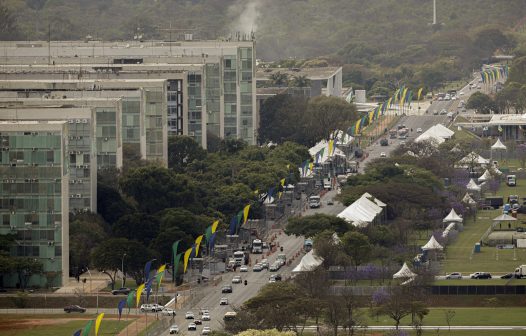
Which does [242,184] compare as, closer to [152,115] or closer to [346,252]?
[152,115]

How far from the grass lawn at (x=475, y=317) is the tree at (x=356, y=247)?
12.7 m

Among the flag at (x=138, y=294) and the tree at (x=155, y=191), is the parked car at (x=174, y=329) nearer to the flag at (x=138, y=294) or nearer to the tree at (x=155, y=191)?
the flag at (x=138, y=294)

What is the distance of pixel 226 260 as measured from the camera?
15762 cm

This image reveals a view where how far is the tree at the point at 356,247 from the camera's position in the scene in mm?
152125

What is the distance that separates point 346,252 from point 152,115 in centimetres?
3759

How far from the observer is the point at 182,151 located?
191m

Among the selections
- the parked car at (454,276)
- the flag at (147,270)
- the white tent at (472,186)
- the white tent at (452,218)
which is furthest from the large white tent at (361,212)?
the flag at (147,270)

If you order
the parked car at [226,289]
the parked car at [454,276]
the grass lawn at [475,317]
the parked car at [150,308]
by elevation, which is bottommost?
the grass lawn at [475,317]

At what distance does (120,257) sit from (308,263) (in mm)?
11733

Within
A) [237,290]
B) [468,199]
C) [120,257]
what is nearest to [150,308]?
[120,257]

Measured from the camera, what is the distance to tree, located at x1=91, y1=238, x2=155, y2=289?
146m

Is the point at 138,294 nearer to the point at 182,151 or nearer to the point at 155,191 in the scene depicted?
the point at 155,191

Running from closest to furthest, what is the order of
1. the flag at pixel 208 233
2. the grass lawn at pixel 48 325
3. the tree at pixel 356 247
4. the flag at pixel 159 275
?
1. the grass lawn at pixel 48 325
2. the flag at pixel 159 275
3. the tree at pixel 356 247
4. the flag at pixel 208 233

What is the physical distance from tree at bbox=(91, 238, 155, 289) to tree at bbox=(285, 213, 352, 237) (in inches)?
650
